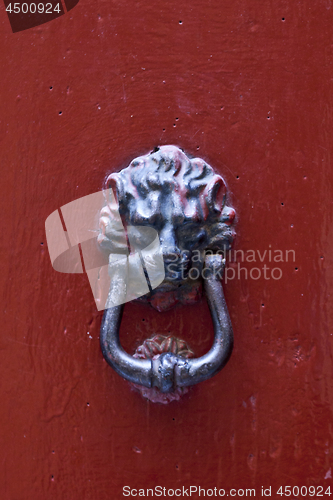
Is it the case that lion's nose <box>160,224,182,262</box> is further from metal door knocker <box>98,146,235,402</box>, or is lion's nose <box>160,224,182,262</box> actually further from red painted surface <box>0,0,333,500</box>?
red painted surface <box>0,0,333,500</box>

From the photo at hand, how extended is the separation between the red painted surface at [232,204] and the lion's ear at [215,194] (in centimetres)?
2

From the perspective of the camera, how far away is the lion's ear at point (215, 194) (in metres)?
0.51

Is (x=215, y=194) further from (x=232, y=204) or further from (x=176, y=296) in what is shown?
(x=176, y=296)

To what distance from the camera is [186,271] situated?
19.5 inches

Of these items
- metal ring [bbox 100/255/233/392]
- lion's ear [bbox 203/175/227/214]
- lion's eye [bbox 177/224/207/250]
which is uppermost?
lion's ear [bbox 203/175/227/214]

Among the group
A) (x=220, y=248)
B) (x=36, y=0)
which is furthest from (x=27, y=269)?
(x=36, y=0)

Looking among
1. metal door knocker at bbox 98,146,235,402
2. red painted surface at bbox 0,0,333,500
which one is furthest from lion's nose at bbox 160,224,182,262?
red painted surface at bbox 0,0,333,500

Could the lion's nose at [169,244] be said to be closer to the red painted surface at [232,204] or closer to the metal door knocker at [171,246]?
the metal door knocker at [171,246]

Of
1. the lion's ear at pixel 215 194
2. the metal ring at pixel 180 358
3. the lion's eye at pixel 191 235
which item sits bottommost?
the metal ring at pixel 180 358

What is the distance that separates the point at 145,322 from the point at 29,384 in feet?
0.63

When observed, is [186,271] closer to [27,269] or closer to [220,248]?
[220,248]

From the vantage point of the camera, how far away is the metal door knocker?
48 cm

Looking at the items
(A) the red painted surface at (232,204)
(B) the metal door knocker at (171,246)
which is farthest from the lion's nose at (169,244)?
(A) the red painted surface at (232,204)

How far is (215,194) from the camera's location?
52 centimetres
